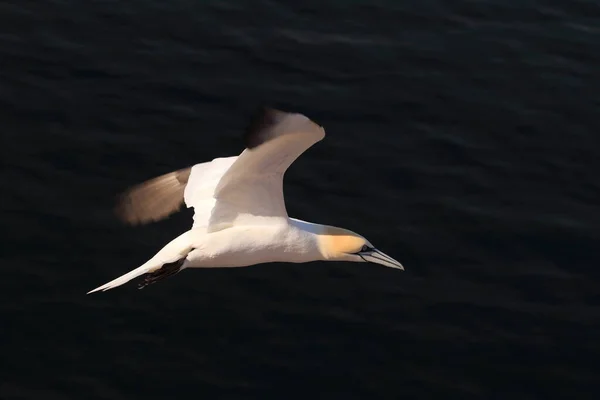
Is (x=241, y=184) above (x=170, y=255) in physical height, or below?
above

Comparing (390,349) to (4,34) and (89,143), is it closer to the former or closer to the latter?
(89,143)

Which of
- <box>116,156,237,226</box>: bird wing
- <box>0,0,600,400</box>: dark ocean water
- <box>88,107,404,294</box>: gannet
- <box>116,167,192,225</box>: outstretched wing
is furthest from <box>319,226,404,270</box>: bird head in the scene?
<box>0,0,600,400</box>: dark ocean water

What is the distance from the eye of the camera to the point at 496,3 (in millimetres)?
25141

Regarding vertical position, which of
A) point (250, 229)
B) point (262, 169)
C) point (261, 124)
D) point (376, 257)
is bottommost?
point (376, 257)

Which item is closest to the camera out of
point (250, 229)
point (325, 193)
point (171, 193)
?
point (250, 229)

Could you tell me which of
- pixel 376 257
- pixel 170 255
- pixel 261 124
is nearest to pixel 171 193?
pixel 170 255

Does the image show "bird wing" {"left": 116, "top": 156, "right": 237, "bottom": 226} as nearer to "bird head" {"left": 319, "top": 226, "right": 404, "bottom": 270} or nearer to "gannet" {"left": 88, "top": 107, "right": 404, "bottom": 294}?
"gannet" {"left": 88, "top": 107, "right": 404, "bottom": 294}

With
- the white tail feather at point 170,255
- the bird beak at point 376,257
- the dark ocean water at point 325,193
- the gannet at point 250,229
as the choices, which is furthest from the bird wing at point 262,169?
the dark ocean water at point 325,193

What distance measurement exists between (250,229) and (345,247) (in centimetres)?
121

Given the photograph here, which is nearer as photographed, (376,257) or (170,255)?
(170,255)

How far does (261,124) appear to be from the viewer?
1401cm

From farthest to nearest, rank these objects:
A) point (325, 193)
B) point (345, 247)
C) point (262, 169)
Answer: point (325, 193) < point (345, 247) < point (262, 169)

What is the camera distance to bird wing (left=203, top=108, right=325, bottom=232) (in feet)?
45.9

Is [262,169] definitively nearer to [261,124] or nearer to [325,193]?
[261,124]
